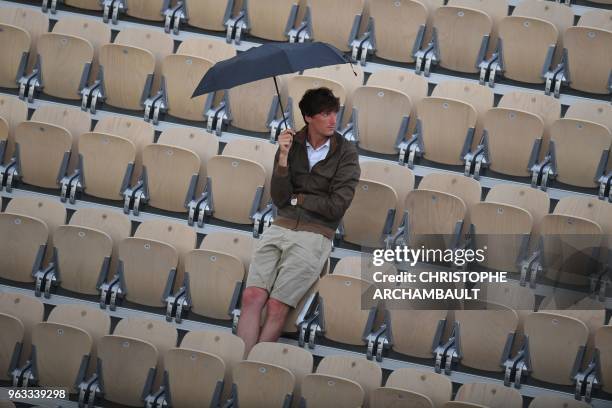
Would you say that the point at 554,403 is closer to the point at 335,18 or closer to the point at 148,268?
the point at 148,268

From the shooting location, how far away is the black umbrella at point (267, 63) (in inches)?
227

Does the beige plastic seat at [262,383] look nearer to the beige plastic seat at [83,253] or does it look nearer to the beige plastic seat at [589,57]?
the beige plastic seat at [83,253]

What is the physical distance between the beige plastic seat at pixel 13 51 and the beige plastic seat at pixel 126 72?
0.50 metres

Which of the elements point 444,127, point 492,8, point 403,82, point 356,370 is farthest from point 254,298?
point 492,8

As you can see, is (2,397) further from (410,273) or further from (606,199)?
(606,199)

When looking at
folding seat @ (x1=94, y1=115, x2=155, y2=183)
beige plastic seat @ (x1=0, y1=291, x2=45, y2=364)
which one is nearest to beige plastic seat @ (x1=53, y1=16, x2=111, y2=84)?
folding seat @ (x1=94, y1=115, x2=155, y2=183)

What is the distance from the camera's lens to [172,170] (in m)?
6.79

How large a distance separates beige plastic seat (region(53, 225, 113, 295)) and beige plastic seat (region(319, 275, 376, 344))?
115 cm

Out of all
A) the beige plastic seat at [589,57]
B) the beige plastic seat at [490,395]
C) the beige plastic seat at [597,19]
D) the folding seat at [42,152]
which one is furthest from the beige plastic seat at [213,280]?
the beige plastic seat at [597,19]

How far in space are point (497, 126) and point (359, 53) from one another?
113 centimetres

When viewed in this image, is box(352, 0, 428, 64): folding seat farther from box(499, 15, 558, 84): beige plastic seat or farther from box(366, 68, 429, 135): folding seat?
box(499, 15, 558, 84): beige plastic seat

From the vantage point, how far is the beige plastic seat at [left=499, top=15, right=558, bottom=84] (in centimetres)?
718

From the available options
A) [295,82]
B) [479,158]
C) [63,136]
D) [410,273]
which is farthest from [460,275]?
[63,136]

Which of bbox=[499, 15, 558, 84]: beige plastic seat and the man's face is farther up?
bbox=[499, 15, 558, 84]: beige plastic seat
